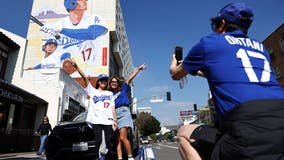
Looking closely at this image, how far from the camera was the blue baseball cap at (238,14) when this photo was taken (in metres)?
1.74

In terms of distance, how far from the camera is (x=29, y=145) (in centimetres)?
1470

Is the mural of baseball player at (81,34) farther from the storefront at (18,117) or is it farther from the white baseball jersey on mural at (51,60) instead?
the storefront at (18,117)

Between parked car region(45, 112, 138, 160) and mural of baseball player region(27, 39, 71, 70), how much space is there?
3510cm

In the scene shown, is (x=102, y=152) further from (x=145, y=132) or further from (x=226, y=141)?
(x=145, y=132)

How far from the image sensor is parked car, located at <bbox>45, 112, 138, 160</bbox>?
5324 millimetres

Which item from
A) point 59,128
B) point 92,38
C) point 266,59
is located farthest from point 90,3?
point 266,59

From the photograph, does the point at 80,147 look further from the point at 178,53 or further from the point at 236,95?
the point at 236,95

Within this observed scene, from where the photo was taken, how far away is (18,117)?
50.6ft

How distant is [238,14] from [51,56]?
41.5m

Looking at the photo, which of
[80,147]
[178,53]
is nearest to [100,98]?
[80,147]

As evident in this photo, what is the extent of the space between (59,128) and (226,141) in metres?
5.03

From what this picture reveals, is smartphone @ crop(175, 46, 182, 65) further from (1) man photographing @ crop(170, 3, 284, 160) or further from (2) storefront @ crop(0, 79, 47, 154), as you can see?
(2) storefront @ crop(0, 79, 47, 154)

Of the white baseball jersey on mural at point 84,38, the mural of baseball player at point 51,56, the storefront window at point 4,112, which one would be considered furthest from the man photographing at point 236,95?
the mural of baseball player at point 51,56

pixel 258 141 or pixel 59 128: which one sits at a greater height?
pixel 59 128
